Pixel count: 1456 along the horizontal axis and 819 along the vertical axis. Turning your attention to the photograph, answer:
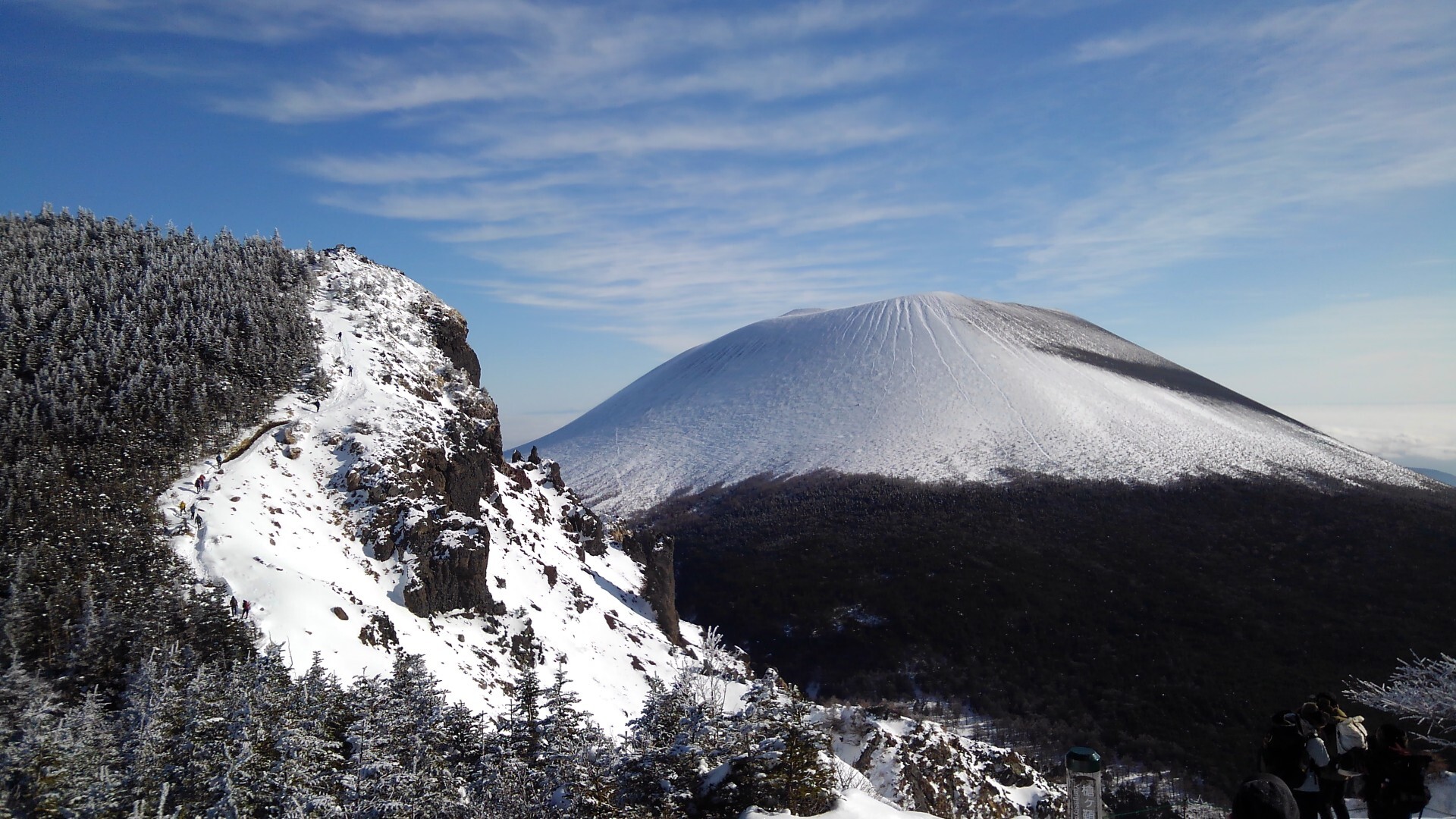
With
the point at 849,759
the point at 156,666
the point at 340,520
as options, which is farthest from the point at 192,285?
the point at 849,759

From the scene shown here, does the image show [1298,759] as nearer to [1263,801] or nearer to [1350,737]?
[1350,737]

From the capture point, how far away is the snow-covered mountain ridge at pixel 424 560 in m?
19.5

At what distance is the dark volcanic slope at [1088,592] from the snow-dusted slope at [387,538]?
79.9 feet

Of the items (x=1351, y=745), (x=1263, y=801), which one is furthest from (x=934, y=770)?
(x=1263, y=801)

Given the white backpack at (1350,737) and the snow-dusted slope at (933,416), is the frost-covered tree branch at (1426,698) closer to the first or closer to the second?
the white backpack at (1350,737)

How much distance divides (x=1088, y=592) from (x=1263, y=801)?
61.6m

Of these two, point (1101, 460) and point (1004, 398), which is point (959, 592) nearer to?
point (1101, 460)

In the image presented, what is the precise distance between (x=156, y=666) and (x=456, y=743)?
6060 mm

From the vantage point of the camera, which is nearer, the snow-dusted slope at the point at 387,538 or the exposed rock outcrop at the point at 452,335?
the snow-dusted slope at the point at 387,538

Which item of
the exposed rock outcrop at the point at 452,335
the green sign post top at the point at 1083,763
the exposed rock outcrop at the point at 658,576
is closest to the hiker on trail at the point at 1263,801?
the green sign post top at the point at 1083,763

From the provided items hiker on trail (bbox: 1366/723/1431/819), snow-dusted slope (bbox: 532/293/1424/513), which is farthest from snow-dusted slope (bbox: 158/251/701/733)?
snow-dusted slope (bbox: 532/293/1424/513)

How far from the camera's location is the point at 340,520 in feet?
77.3

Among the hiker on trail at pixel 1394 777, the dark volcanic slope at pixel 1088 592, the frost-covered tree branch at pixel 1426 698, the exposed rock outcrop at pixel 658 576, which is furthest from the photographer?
the dark volcanic slope at pixel 1088 592

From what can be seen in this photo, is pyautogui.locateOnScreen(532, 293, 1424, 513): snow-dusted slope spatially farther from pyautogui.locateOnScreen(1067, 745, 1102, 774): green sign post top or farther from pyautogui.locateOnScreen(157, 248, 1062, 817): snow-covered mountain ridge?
pyautogui.locateOnScreen(1067, 745, 1102, 774): green sign post top
